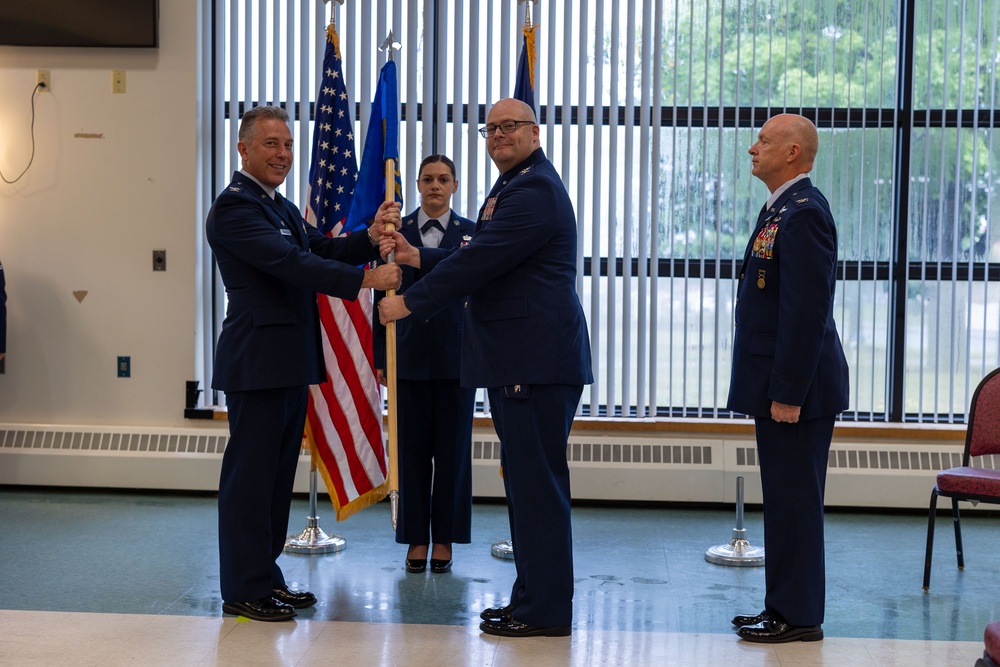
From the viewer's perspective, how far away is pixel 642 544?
4734 mm

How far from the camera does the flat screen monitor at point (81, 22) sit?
226 inches

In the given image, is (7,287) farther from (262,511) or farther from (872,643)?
(872,643)

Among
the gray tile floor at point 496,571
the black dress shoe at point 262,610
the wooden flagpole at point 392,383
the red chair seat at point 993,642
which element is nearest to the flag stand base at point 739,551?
the gray tile floor at point 496,571

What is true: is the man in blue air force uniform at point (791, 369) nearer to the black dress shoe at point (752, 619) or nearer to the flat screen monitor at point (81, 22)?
the black dress shoe at point (752, 619)

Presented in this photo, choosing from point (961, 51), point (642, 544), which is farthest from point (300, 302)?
point (961, 51)

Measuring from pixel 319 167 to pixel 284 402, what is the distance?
1518 mm

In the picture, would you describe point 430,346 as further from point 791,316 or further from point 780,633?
point 780,633

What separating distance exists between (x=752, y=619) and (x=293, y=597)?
1.56m

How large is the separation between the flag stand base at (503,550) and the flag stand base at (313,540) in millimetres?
669

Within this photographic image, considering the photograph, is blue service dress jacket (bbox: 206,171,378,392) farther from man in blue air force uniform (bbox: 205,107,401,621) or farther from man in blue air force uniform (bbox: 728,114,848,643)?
man in blue air force uniform (bbox: 728,114,848,643)

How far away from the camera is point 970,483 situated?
12.9 feet

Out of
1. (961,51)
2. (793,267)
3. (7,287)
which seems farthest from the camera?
(7,287)

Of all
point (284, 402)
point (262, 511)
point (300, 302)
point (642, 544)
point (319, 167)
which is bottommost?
point (642, 544)

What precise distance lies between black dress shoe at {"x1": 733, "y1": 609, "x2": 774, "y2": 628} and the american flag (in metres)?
1.71
